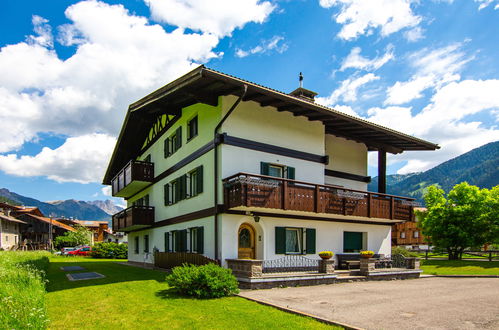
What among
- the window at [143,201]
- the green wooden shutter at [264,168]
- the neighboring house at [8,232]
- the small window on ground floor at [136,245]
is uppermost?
the green wooden shutter at [264,168]

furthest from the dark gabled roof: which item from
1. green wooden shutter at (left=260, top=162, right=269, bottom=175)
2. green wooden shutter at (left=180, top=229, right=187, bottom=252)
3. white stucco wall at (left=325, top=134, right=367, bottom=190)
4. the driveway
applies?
the driveway

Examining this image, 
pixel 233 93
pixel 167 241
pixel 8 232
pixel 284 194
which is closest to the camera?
pixel 284 194

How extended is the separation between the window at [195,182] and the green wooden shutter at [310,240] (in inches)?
210

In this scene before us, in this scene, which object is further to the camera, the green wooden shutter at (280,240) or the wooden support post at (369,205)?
the wooden support post at (369,205)

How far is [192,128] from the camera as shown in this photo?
19.9 metres

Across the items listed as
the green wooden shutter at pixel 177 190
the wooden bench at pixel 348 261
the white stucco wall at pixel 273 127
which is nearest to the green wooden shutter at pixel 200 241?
the green wooden shutter at pixel 177 190

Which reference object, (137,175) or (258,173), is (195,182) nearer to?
(258,173)

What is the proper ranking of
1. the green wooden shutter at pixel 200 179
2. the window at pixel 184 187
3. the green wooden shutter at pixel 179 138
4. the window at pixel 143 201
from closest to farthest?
the green wooden shutter at pixel 200 179 < the window at pixel 184 187 < the green wooden shutter at pixel 179 138 < the window at pixel 143 201

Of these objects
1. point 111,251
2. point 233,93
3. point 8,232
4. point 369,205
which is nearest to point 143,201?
point 233,93

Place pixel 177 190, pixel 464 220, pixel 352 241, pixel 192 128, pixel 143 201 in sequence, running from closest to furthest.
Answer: pixel 192 128 → pixel 352 241 → pixel 177 190 → pixel 143 201 → pixel 464 220

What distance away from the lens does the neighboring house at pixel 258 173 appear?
1612 centimetres

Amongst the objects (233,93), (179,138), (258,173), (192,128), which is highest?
(233,93)

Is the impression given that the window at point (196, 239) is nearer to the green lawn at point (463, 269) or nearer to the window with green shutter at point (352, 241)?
the window with green shutter at point (352, 241)

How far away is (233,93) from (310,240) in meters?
7.61
